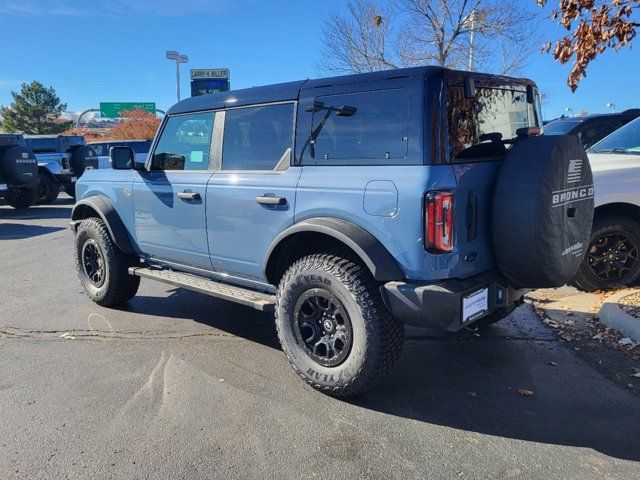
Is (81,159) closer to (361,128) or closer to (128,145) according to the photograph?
(128,145)

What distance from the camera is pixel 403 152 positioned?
3.10 metres

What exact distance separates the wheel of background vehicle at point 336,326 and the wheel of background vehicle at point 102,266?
2.34 meters

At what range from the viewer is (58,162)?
15.9 meters

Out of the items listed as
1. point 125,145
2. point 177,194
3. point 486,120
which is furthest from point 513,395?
point 125,145

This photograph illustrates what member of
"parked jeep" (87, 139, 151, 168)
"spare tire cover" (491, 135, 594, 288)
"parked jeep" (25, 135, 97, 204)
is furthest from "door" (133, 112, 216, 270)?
"parked jeep" (25, 135, 97, 204)

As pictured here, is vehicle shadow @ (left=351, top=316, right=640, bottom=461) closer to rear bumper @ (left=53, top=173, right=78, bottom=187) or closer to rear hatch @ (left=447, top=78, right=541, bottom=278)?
rear hatch @ (left=447, top=78, right=541, bottom=278)

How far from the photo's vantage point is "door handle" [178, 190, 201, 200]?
168 inches

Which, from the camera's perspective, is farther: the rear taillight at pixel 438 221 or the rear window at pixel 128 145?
the rear window at pixel 128 145

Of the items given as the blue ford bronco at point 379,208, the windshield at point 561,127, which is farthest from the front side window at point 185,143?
the windshield at point 561,127

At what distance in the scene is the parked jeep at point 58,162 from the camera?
51.7 feet

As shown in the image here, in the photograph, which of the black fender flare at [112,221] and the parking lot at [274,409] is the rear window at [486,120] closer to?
the parking lot at [274,409]

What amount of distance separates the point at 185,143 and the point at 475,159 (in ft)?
8.55

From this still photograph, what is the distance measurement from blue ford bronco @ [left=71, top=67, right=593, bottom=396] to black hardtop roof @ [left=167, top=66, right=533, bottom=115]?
0.5 inches

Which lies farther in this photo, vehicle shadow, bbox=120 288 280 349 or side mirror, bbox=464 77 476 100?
vehicle shadow, bbox=120 288 280 349
